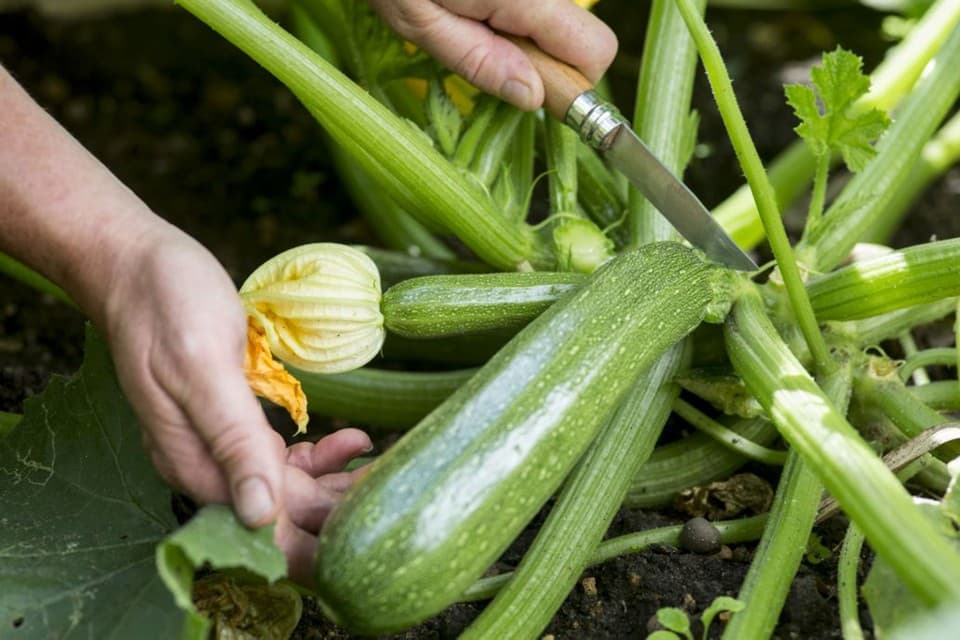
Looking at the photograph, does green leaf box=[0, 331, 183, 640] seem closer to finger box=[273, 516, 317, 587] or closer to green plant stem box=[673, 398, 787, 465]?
finger box=[273, 516, 317, 587]

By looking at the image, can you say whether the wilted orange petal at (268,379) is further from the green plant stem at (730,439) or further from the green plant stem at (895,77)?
the green plant stem at (895,77)

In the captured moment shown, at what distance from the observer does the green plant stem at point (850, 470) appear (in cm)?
150

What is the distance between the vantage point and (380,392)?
2539 millimetres

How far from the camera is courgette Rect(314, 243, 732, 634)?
64.5 inches

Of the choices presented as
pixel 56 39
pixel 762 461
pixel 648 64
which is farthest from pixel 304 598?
pixel 56 39

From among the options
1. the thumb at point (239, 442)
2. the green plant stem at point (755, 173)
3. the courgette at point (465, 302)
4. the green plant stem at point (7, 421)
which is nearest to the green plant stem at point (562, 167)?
the courgette at point (465, 302)

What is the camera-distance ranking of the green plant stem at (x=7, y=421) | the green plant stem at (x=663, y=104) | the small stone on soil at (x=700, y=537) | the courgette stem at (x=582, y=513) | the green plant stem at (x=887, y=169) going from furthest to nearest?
1. the green plant stem at (x=663, y=104)
2. the green plant stem at (x=887, y=169)
3. the green plant stem at (x=7, y=421)
4. the small stone on soil at (x=700, y=537)
5. the courgette stem at (x=582, y=513)

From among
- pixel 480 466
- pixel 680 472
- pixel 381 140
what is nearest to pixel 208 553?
pixel 480 466

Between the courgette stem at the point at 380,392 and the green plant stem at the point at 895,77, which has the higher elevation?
the green plant stem at the point at 895,77

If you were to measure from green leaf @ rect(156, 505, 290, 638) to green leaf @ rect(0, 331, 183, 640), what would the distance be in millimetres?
267

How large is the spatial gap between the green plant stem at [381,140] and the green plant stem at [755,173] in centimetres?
54

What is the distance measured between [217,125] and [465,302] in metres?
1.86

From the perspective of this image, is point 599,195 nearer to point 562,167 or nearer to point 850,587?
point 562,167

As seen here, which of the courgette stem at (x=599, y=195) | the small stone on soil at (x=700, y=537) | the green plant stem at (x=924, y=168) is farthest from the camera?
the green plant stem at (x=924, y=168)
